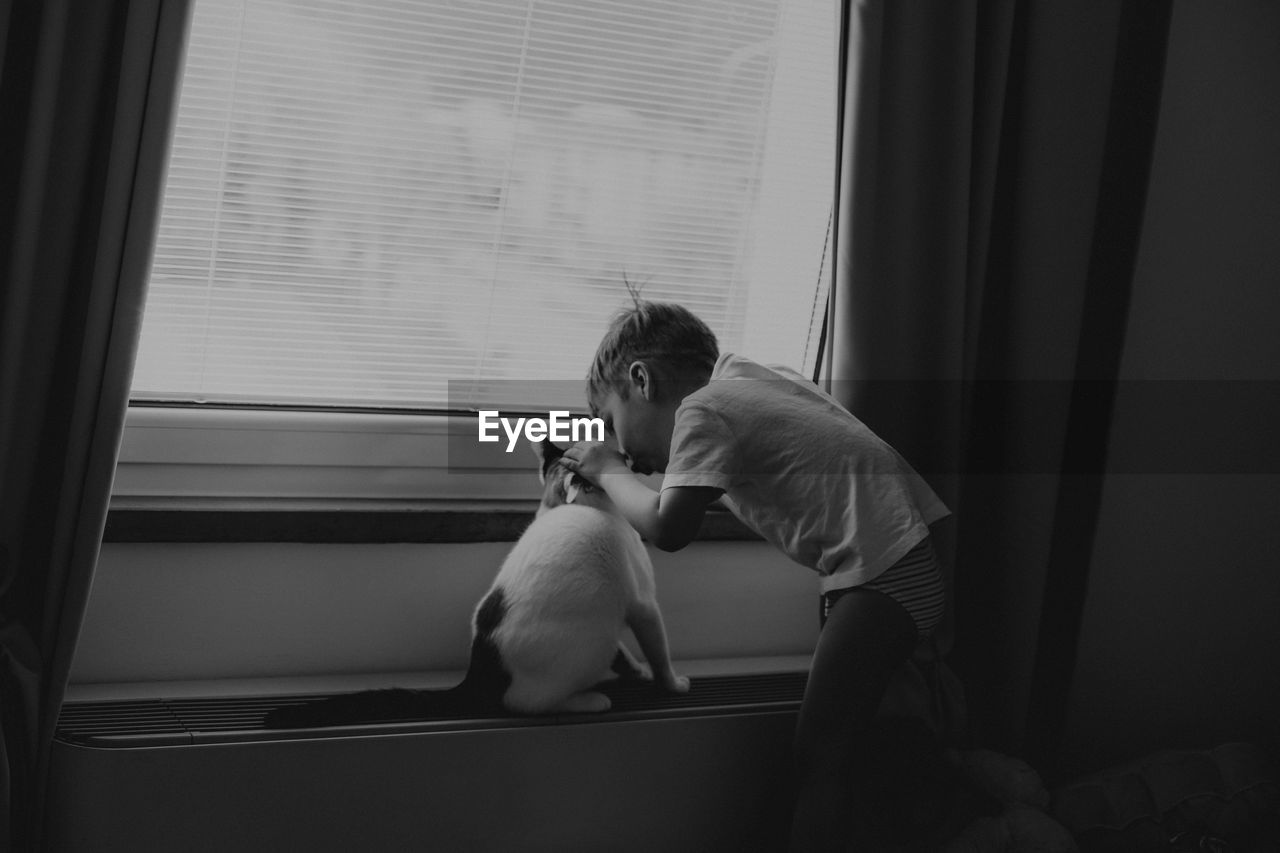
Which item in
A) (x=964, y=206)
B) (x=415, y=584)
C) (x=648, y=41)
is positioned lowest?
(x=415, y=584)

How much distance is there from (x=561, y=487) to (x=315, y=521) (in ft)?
1.08

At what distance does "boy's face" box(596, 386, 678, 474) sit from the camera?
3.99ft

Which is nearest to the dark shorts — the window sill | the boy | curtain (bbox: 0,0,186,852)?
the boy

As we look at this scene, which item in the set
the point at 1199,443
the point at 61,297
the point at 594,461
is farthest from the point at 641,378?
the point at 1199,443

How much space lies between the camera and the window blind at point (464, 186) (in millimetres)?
1254

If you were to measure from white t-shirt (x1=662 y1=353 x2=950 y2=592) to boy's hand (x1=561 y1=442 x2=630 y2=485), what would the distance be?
0.12 m

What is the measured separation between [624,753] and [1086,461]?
0.86m

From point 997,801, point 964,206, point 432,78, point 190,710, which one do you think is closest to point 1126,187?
point 964,206

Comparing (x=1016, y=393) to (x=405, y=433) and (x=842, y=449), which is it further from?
(x=405, y=433)

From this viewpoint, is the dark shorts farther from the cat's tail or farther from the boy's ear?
the cat's tail

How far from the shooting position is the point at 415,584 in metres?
1.34

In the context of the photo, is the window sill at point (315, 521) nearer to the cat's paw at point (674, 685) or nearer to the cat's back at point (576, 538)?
the cat's back at point (576, 538)

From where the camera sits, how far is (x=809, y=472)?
115cm

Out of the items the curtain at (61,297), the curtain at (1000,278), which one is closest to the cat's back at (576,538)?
the curtain at (1000,278)
